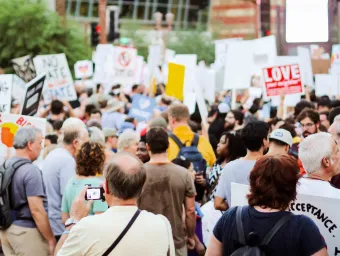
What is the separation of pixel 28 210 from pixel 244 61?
8435mm

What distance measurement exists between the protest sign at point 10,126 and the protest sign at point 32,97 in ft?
6.04

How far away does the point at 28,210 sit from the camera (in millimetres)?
7156

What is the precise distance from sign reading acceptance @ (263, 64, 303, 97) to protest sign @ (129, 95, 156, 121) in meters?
2.39

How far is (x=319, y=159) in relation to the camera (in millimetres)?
5234

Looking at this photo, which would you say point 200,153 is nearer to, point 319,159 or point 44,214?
point 44,214

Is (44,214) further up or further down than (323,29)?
further down

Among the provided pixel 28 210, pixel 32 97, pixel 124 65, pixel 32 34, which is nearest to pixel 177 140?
pixel 28 210

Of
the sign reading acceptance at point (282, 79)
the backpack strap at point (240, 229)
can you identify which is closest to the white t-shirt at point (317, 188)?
the backpack strap at point (240, 229)

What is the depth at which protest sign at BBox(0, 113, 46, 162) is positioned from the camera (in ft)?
28.3

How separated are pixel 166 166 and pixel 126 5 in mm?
72094

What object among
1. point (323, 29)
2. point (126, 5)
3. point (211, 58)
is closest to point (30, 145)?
point (323, 29)

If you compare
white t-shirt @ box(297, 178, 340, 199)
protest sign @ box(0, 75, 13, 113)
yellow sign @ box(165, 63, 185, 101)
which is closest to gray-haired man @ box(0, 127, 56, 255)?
white t-shirt @ box(297, 178, 340, 199)

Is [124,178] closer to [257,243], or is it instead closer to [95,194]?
[95,194]

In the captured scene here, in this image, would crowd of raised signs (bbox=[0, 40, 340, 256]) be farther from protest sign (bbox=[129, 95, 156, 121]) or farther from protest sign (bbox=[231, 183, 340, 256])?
protest sign (bbox=[129, 95, 156, 121])
